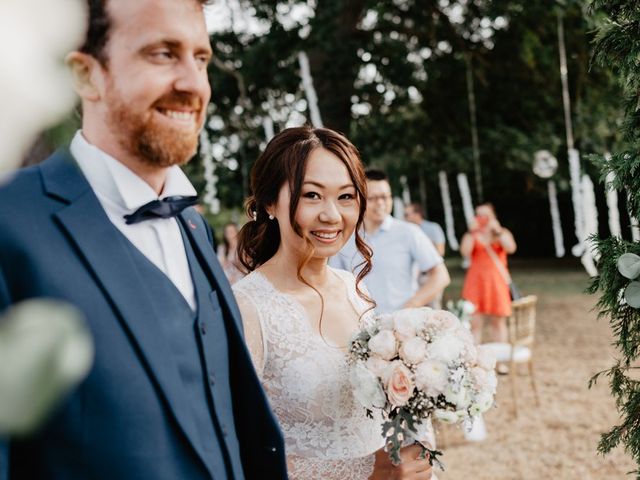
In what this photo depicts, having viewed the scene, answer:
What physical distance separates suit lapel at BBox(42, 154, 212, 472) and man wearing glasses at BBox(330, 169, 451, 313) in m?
4.04

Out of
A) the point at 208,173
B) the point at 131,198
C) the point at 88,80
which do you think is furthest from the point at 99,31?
the point at 208,173

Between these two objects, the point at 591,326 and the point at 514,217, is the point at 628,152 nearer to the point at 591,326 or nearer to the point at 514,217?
the point at 591,326

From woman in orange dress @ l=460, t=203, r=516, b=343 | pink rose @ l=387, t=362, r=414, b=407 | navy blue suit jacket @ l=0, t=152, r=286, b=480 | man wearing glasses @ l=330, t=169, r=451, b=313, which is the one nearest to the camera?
navy blue suit jacket @ l=0, t=152, r=286, b=480

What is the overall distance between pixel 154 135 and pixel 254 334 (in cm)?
110

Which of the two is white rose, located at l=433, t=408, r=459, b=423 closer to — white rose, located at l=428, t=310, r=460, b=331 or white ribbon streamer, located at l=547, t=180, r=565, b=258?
white rose, located at l=428, t=310, r=460, b=331

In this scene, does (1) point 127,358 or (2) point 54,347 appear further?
(1) point 127,358

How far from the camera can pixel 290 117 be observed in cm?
1152

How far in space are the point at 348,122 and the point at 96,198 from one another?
941 cm

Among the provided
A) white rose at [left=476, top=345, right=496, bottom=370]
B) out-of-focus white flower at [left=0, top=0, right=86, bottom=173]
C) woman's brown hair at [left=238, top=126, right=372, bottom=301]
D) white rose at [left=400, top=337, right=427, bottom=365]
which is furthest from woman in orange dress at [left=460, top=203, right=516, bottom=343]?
out-of-focus white flower at [left=0, top=0, right=86, bottom=173]

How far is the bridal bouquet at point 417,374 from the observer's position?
1.91 m

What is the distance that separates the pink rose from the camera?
1.88 meters

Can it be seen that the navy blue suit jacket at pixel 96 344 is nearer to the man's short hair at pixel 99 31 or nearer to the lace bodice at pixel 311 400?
the man's short hair at pixel 99 31

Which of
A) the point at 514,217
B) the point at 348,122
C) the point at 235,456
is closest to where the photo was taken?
the point at 235,456

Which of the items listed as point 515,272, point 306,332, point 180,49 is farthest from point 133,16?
point 515,272
